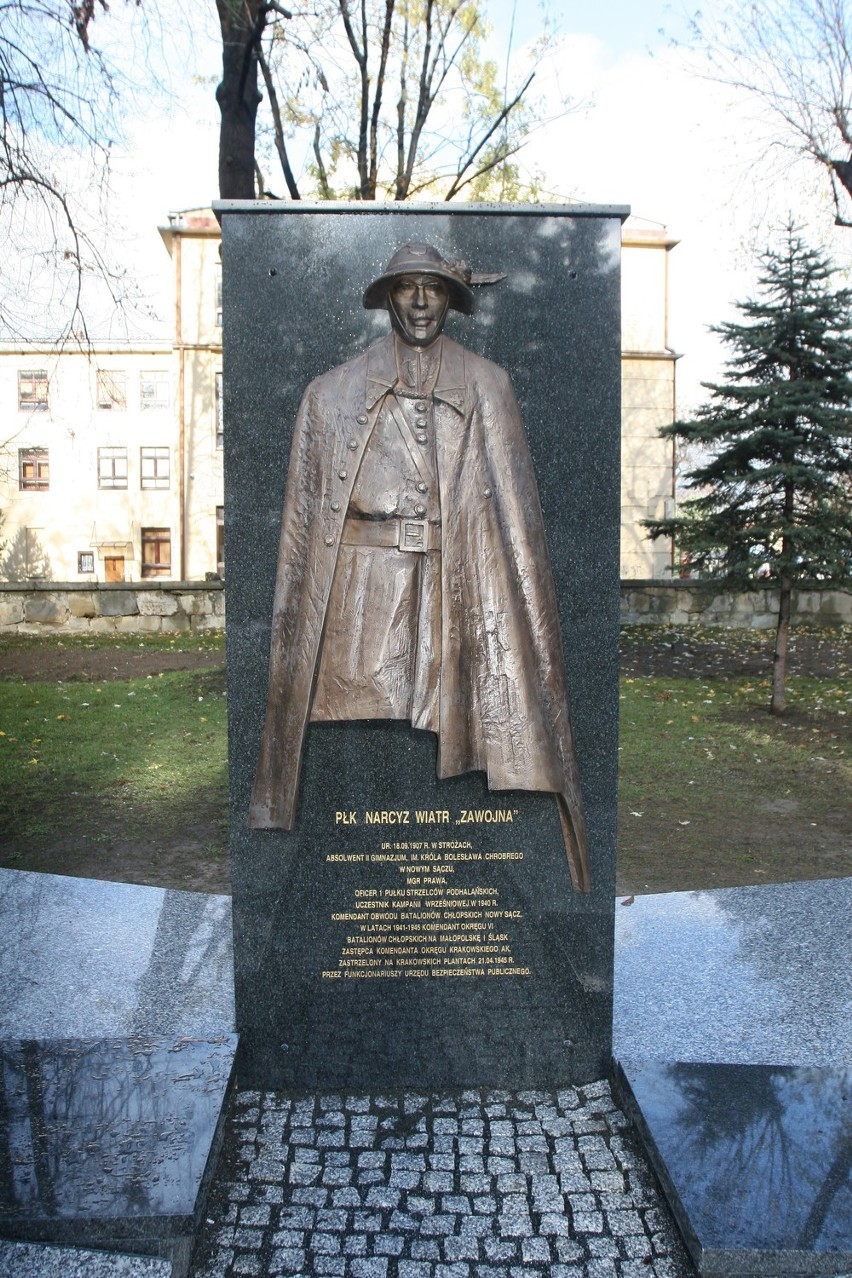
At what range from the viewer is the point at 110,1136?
3.03m

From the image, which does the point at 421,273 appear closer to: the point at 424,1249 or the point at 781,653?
the point at 424,1249

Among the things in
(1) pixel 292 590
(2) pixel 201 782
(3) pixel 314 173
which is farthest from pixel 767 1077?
(3) pixel 314 173

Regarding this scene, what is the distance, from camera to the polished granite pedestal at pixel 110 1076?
2703 millimetres

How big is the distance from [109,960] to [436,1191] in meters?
1.91

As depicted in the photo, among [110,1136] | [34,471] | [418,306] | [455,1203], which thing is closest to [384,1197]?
[455,1203]

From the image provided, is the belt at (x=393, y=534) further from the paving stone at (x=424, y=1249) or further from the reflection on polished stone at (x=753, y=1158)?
the paving stone at (x=424, y=1249)

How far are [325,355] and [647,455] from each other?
84.5 feet

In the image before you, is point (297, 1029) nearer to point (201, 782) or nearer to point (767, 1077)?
point (767, 1077)

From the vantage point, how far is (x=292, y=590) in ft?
11.5

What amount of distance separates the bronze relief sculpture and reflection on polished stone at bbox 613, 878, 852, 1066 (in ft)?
3.77

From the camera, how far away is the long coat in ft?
11.3

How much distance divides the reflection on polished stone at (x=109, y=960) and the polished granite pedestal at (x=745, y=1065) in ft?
5.35

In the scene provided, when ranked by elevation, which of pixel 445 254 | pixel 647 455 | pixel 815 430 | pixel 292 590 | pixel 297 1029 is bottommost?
pixel 297 1029

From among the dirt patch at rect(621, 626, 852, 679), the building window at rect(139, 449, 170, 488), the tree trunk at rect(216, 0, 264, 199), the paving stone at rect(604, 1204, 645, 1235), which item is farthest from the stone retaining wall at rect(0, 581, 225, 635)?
the paving stone at rect(604, 1204, 645, 1235)
